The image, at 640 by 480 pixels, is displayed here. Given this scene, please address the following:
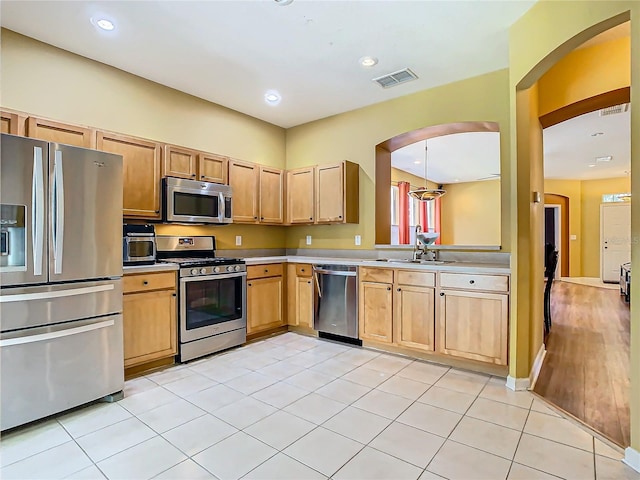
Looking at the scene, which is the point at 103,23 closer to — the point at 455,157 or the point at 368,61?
the point at 368,61

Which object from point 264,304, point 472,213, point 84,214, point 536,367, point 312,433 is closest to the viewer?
point 312,433

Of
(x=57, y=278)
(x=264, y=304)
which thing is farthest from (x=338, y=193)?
(x=57, y=278)

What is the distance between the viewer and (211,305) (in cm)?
358

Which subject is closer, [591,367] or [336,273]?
[591,367]

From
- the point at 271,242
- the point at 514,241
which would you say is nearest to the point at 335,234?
the point at 271,242

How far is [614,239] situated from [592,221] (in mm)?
657

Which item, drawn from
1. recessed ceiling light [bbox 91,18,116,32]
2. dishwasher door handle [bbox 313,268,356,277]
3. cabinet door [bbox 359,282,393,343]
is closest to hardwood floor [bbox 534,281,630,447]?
cabinet door [bbox 359,282,393,343]

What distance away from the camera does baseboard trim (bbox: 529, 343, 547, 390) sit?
2.85 metres

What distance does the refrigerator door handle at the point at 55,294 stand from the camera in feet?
6.86

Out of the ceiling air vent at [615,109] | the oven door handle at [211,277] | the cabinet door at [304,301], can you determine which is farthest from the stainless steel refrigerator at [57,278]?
the ceiling air vent at [615,109]

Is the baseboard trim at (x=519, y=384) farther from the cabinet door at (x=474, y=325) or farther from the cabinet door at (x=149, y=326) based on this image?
the cabinet door at (x=149, y=326)

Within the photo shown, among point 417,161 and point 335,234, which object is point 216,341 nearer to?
point 335,234

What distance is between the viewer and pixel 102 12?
2.49m

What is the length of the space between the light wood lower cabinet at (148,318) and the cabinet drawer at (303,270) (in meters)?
1.56
